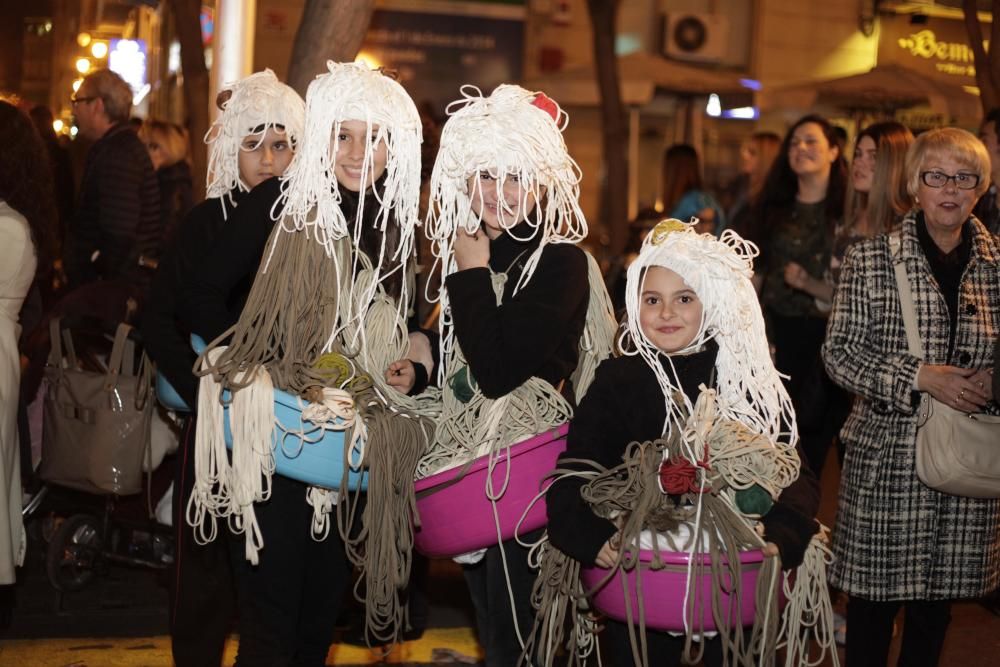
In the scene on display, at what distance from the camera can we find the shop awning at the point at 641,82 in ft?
48.9

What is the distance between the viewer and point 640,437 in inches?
140

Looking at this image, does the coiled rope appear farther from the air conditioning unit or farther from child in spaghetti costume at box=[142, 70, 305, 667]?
the air conditioning unit

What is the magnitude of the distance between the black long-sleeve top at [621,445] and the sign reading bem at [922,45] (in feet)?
62.8

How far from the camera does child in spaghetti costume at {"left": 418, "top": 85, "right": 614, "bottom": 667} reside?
351cm

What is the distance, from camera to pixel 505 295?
3639 millimetres

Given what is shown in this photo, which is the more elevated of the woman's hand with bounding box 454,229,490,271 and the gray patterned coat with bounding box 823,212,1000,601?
the woman's hand with bounding box 454,229,490,271

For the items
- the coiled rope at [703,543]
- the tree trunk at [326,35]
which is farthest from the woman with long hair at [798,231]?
the coiled rope at [703,543]

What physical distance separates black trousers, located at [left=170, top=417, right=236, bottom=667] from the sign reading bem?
63.0ft

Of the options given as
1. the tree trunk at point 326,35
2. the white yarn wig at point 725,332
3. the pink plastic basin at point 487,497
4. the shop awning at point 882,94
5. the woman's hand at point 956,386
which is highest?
the shop awning at point 882,94

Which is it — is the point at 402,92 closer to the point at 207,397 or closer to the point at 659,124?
the point at 207,397

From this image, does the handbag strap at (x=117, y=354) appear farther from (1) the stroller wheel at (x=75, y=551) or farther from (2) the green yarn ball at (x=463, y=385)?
(2) the green yarn ball at (x=463, y=385)

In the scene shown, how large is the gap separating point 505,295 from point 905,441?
1.65 meters

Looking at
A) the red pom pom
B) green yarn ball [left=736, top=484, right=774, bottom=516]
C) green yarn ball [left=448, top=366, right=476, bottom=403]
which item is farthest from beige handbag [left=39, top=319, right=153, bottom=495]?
green yarn ball [left=736, top=484, right=774, bottom=516]

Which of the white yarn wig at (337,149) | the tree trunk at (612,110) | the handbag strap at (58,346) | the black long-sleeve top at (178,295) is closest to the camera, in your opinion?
the white yarn wig at (337,149)
